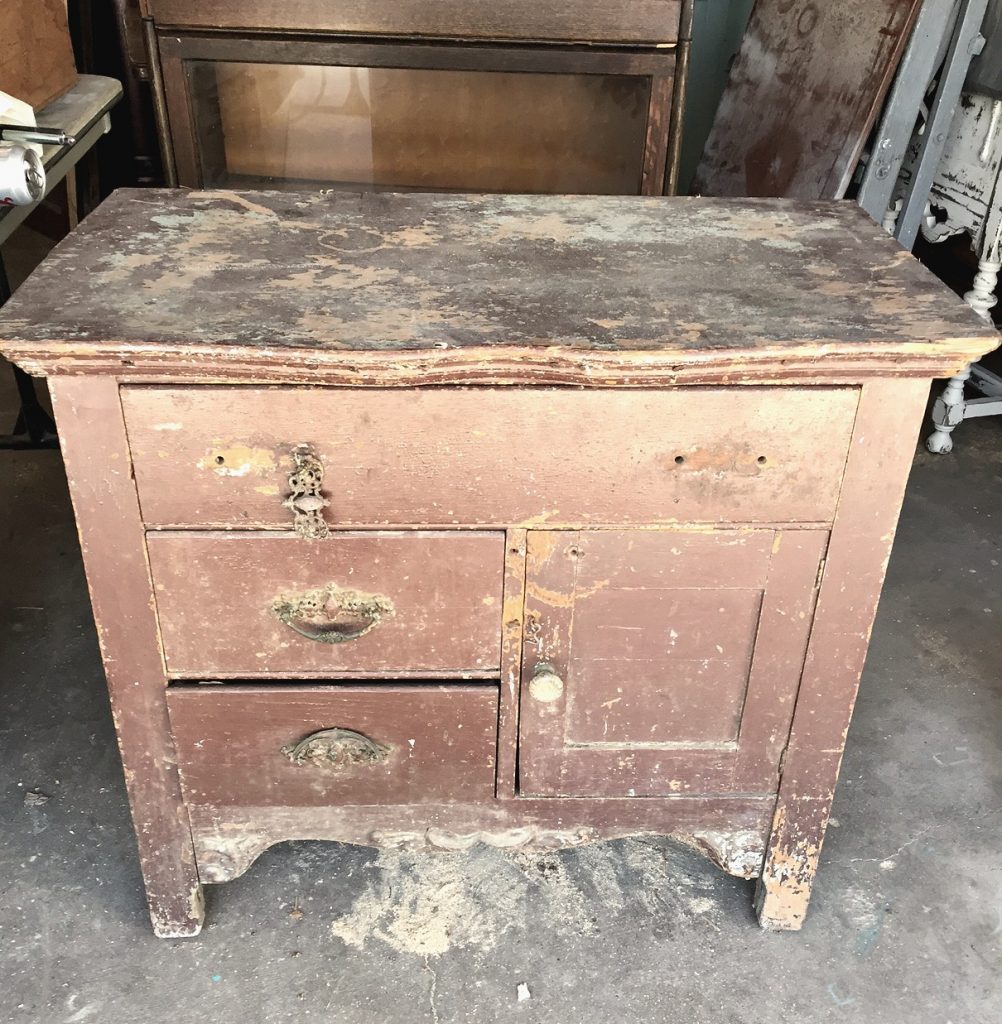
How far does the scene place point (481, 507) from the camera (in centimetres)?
108

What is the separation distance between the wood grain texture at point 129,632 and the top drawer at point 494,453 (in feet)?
0.10

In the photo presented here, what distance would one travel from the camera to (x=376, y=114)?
228 cm

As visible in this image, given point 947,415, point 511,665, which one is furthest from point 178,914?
point 947,415

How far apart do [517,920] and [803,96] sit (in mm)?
2026

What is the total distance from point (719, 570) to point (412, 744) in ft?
1.44

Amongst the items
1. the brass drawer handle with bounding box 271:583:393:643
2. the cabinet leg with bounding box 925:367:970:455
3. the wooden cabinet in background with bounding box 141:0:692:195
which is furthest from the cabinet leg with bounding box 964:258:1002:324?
the brass drawer handle with bounding box 271:583:393:643

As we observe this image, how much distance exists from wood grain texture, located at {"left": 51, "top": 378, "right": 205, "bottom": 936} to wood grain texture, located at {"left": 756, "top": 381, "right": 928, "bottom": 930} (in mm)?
776

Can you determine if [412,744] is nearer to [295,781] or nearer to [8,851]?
[295,781]

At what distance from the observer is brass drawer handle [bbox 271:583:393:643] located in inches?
44.5

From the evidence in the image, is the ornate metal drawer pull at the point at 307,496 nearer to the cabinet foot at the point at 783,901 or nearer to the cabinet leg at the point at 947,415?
the cabinet foot at the point at 783,901

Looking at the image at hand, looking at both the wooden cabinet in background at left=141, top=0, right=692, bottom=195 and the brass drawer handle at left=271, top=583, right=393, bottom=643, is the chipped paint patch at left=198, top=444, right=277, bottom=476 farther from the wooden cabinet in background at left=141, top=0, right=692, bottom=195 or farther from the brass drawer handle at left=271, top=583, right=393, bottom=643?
the wooden cabinet in background at left=141, top=0, right=692, bottom=195

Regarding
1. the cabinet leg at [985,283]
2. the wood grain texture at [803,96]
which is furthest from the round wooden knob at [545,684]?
the cabinet leg at [985,283]

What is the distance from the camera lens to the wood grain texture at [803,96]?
87.4 inches

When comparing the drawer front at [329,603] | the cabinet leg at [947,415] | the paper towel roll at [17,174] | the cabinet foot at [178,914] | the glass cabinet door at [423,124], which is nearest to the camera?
the drawer front at [329,603]
